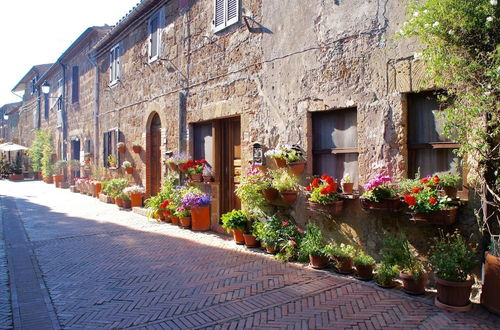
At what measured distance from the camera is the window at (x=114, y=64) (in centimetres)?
1295

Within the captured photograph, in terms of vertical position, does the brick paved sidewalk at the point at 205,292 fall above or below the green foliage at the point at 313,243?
below

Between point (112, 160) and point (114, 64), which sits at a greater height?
point (114, 64)

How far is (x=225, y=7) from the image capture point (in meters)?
7.69

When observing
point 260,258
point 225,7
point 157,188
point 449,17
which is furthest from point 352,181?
point 157,188

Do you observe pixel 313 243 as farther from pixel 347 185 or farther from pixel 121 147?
Result: pixel 121 147

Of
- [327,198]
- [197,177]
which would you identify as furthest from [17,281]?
[327,198]

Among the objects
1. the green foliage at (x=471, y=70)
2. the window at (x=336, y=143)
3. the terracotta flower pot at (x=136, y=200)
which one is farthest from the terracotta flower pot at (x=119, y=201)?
the green foliage at (x=471, y=70)

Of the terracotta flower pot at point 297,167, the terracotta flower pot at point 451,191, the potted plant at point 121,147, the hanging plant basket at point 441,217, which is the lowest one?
the hanging plant basket at point 441,217

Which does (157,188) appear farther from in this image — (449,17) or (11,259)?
(449,17)

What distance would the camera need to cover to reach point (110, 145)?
1392 cm

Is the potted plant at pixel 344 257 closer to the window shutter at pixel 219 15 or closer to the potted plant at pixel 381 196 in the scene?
the potted plant at pixel 381 196

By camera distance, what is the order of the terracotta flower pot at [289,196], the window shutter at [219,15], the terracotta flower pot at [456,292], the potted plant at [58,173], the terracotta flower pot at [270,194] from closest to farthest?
the terracotta flower pot at [456,292] < the terracotta flower pot at [289,196] < the terracotta flower pot at [270,194] < the window shutter at [219,15] < the potted plant at [58,173]

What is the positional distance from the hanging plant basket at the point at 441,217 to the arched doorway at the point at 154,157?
26.8 ft

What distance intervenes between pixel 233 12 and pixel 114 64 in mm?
7261
